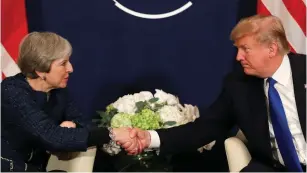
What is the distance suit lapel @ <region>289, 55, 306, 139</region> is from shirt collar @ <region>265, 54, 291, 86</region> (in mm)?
24

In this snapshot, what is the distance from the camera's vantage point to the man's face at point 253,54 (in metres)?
2.42

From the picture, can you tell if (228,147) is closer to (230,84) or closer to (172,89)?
(230,84)

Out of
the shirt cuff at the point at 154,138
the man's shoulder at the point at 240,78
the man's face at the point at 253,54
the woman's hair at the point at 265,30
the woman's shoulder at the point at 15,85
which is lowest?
the shirt cuff at the point at 154,138

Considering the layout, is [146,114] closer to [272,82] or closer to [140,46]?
[272,82]

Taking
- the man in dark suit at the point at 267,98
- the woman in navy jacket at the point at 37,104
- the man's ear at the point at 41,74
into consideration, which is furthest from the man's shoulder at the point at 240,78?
the man's ear at the point at 41,74

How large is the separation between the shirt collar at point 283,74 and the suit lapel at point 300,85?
0.02 metres

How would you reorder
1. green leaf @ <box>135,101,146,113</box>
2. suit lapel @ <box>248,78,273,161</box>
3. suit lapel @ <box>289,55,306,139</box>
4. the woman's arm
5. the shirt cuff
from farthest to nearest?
green leaf @ <box>135,101,146,113</box> < the shirt cuff < suit lapel @ <box>248,78,273,161</box> < suit lapel @ <box>289,55,306,139</box> < the woman's arm

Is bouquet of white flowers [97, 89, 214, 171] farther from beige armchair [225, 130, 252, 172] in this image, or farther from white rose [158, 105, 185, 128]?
beige armchair [225, 130, 252, 172]

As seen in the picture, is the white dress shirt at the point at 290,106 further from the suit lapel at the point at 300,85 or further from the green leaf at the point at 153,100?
the green leaf at the point at 153,100

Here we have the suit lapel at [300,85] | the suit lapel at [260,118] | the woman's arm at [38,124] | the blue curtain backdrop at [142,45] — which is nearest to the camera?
the woman's arm at [38,124]

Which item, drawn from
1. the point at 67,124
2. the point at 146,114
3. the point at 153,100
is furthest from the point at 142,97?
the point at 67,124

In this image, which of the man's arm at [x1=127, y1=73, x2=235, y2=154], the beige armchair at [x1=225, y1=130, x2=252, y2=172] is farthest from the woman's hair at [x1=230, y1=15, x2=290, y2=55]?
the beige armchair at [x1=225, y1=130, x2=252, y2=172]

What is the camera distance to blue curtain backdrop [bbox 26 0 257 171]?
330 cm

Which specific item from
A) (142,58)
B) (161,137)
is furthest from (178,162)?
(161,137)
